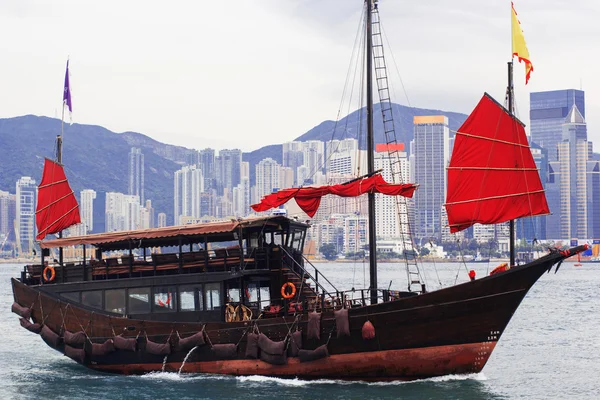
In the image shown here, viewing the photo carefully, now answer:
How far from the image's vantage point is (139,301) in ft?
90.9

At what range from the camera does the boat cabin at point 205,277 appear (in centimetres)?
2653

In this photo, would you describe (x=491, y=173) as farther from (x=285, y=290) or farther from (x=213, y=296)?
(x=213, y=296)

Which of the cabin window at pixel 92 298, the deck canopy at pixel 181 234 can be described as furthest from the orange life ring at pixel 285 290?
the cabin window at pixel 92 298

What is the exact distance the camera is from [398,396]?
24.3 metres

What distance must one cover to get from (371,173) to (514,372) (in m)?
9.16

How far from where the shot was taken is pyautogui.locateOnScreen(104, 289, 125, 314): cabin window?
91.9ft

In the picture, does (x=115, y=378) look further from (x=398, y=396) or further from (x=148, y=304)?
(x=398, y=396)

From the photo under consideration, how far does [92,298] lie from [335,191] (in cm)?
810

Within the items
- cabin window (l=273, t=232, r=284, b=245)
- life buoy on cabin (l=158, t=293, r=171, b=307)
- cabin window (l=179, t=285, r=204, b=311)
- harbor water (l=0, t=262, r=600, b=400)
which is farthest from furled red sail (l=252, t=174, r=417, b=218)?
life buoy on cabin (l=158, t=293, r=171, b=307)

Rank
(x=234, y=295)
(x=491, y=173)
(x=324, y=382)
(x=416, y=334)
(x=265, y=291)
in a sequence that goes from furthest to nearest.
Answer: (x=265, y=291)
(x=234, y=295)
(x=491, y=173)
(x=324, y=382)
(x=416, y=334)

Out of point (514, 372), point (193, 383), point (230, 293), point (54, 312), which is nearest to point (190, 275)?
point (230, 293)

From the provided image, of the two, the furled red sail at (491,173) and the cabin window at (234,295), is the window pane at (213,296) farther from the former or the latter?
the furled red sail at (491,173)

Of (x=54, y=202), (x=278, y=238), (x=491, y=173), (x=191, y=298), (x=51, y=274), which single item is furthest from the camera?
(x=54, y=202)

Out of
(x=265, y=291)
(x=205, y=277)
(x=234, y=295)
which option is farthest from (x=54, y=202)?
(x=265, y=291)
